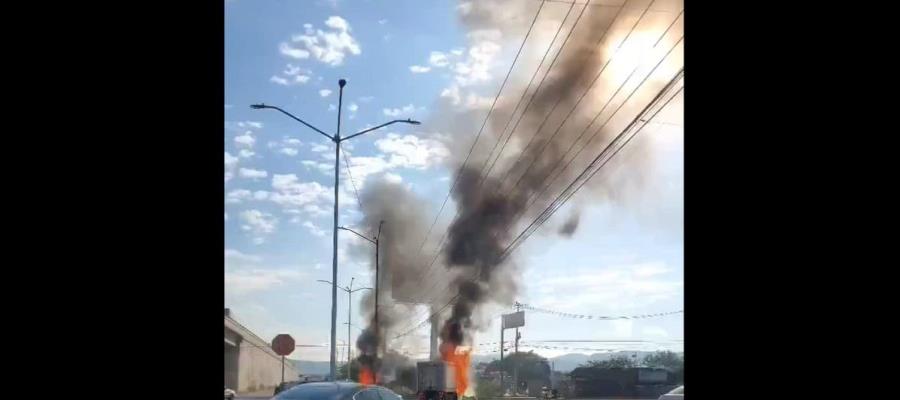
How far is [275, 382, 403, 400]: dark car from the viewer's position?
10094 mm

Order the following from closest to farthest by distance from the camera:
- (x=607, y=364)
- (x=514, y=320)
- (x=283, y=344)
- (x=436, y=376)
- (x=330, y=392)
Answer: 1. (x=330, y=392)
2. (x=283, y=344)
3. (x=436, y=376)
4. (x=607, y=364)
5. (x=514, y=320)

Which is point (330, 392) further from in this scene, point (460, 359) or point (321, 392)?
point (460, 359)

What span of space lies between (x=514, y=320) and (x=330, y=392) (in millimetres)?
77088

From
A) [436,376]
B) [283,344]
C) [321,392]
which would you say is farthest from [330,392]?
[436,376]

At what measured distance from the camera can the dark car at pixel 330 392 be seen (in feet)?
33.1

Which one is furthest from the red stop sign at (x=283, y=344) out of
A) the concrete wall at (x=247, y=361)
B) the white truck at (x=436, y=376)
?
the white truck at (x=436, y=376)

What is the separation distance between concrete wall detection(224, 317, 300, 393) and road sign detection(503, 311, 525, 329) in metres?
28.9

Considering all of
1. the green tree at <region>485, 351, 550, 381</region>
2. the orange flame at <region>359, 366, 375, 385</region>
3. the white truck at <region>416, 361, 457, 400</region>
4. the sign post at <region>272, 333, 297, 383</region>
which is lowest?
the green tree at <region>485, 351, 550, 381</region>

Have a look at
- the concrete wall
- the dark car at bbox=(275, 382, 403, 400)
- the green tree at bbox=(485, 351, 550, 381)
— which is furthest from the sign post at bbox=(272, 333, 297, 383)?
the green tree at bbox=(485, 351, 550, 381)

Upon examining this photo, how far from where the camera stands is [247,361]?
162ft

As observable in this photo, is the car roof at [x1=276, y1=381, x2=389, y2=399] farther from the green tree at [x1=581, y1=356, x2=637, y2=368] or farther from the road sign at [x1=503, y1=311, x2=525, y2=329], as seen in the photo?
the road sign at [x1=503, y1=311, x2=525, y2=329]
